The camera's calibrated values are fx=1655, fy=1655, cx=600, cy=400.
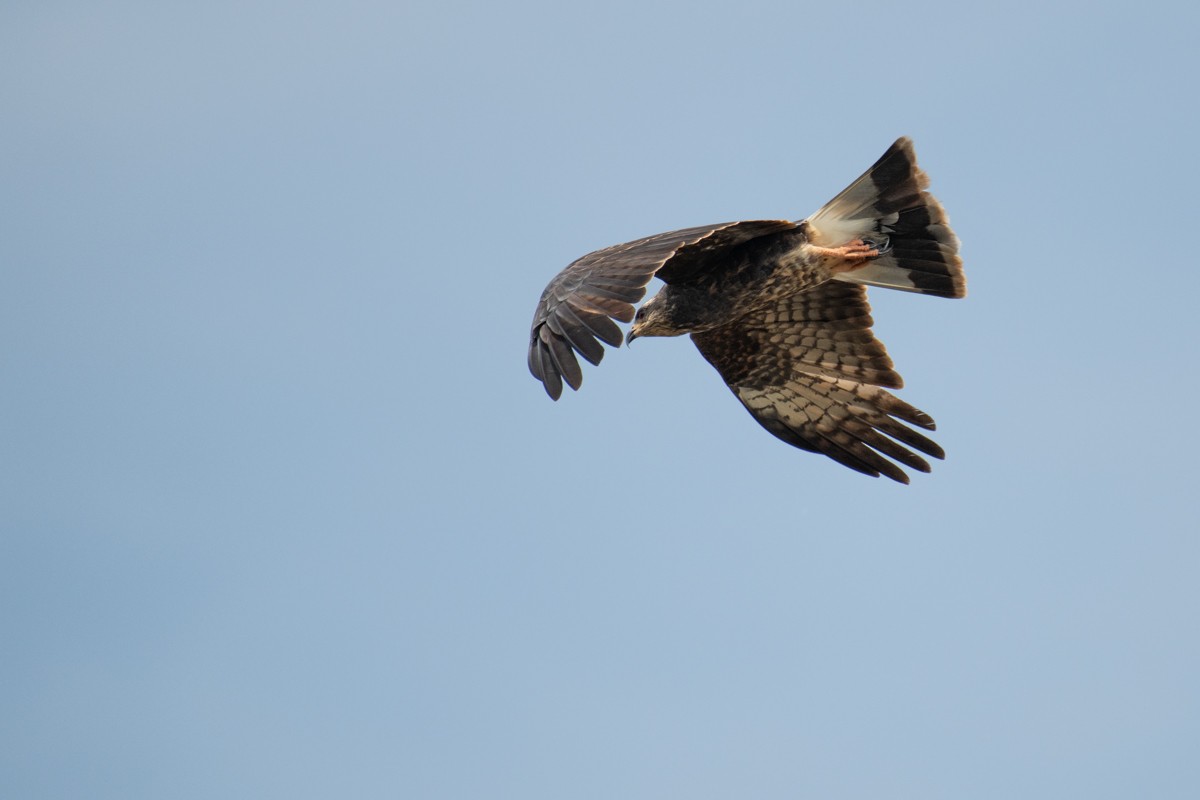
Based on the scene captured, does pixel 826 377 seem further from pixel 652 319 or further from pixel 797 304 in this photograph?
pixel 652 319

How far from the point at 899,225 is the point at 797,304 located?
47.5 inches

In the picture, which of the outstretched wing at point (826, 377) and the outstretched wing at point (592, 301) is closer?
the outstretched wing at point (592, 301)

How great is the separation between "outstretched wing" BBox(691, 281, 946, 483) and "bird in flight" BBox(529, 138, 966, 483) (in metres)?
0.01

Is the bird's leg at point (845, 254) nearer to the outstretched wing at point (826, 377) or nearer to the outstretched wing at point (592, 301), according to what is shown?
the outstretched wing at point (592, 301)

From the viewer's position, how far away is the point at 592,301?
30.7 ft

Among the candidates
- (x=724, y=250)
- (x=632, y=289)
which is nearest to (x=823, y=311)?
(x=724, y=250)

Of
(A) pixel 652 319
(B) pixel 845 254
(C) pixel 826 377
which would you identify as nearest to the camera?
(B) pixel 845 254

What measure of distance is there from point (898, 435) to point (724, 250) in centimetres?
204

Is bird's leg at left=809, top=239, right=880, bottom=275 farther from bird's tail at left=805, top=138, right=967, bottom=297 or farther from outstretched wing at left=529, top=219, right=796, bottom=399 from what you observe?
outstretched wing at left=529, top=219, right=796, bottom=399

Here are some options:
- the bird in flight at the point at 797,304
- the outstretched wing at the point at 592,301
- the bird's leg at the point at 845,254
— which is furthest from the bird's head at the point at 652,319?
the bird's leg at the point at 845,254

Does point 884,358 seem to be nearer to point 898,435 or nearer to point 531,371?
point 898,435

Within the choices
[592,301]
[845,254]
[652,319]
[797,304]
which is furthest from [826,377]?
[592,301]

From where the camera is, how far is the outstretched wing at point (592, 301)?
29.7ft

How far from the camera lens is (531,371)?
9227 mm
